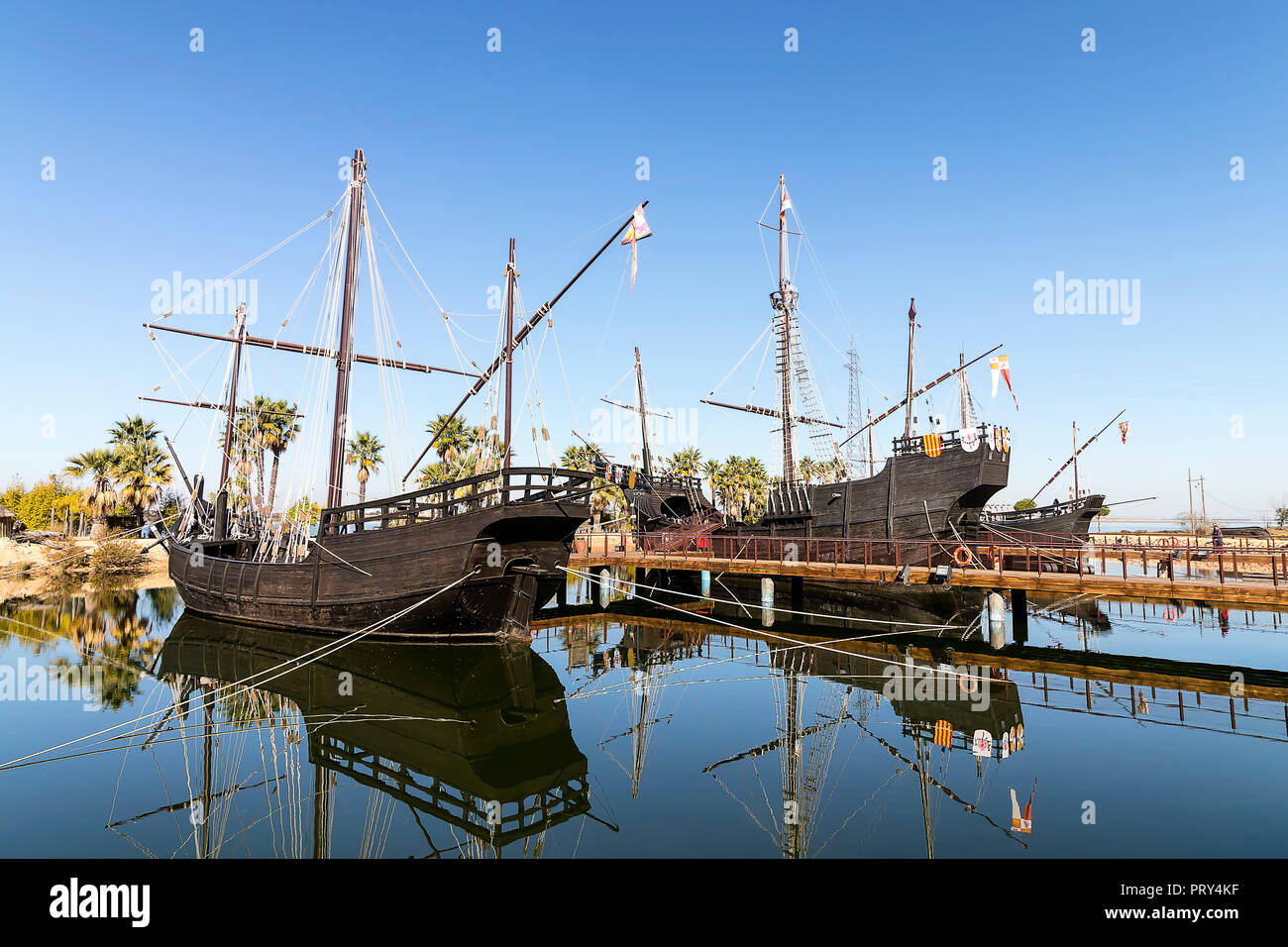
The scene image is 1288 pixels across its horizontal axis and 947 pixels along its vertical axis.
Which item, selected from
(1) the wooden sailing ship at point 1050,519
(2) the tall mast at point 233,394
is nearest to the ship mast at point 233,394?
(2) the tall mast at point 233,394

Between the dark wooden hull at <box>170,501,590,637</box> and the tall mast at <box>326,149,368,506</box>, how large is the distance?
1788 mm

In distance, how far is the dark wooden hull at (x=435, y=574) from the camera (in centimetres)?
1471

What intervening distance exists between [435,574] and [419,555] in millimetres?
626

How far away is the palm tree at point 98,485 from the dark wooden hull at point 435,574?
91.8 ft

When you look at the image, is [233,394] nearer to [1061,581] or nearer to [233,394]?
[233,394]

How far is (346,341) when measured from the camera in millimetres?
17609

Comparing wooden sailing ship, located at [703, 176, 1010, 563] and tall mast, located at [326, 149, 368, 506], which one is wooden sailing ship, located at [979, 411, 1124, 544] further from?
tall mast, located at [326, 149, 368, 506]

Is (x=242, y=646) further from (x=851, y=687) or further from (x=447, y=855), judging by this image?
(x=851, y=687)

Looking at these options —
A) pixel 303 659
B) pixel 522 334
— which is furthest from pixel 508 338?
pixel 303 659

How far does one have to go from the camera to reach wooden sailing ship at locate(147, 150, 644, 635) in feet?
47.8

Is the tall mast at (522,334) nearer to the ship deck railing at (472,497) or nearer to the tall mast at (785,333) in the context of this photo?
the ship deck railing at (472,497)

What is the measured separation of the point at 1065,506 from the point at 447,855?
29.0 metres
